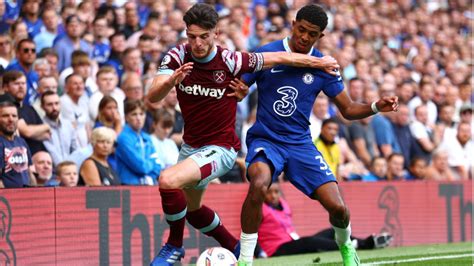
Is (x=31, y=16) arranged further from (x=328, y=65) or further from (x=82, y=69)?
(x=328, y=65)

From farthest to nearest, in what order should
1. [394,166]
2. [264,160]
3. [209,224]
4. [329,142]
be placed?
[394,166] → [329,142] → [209,224] → [264,160]

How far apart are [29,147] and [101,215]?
1770 mm

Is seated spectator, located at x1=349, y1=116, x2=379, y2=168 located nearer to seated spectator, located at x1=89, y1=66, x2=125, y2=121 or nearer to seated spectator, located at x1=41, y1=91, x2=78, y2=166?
seated spectator, located at x1=89, y1=66, x2=125, y2=121

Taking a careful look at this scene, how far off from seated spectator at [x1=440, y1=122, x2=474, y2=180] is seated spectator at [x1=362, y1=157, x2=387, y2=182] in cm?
207

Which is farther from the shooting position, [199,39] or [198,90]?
[198,90]

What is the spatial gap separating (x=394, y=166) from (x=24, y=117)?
23.1 ft

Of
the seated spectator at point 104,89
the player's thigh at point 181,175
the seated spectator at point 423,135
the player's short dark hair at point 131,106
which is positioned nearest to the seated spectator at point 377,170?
the seated spectator at point 423,135

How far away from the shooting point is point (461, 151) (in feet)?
62.2

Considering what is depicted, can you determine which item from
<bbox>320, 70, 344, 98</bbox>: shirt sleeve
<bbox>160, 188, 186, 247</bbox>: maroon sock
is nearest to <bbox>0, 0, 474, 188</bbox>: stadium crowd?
<bbox>160, 188, 186, 247</bbox>: maroon sock

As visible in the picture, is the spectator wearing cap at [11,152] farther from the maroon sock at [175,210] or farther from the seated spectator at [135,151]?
the maroon sock at [175,210]

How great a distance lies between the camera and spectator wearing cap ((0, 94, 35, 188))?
1171 cm

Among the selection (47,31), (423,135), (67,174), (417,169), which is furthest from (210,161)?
(423,135)

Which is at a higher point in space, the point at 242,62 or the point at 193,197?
the point at 242,62

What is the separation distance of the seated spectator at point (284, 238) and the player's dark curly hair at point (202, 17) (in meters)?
5.21
